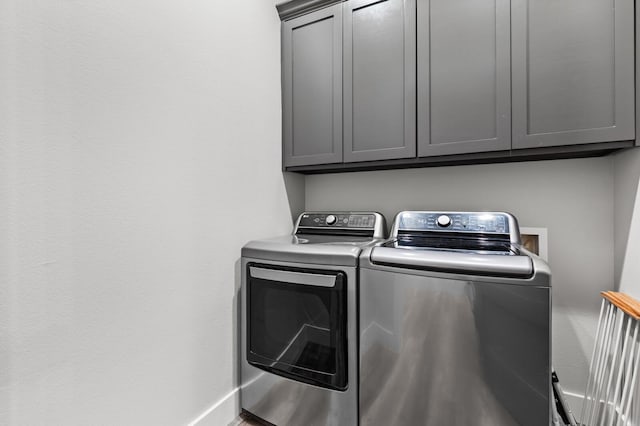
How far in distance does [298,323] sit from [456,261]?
73 cm

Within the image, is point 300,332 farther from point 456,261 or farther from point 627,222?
point 627,222

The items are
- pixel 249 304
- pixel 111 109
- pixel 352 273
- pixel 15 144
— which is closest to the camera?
pixel 15 144

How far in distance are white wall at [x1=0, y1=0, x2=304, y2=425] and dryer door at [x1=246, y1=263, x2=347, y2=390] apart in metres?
0.16

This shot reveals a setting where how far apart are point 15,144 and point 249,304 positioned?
1.04 meters

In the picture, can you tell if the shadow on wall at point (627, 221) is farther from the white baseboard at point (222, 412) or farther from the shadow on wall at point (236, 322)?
the white baseboard at point (222, 412)

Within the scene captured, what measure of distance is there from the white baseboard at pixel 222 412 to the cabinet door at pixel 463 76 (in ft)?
5.12

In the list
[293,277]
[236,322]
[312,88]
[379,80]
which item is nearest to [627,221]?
[379,80]

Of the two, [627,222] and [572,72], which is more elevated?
[572,72]

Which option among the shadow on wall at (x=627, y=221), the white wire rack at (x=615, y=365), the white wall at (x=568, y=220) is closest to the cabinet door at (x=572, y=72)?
the shadow on wall at (x=627, y=221)

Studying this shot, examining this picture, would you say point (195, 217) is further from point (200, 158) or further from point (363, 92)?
point (363, 92)

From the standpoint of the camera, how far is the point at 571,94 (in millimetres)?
1234

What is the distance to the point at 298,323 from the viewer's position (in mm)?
1329

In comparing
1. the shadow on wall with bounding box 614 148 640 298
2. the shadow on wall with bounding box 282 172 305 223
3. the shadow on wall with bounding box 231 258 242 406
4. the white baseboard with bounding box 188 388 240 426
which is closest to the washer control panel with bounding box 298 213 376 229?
the shadow on wall with bounding box 282 172 305 223

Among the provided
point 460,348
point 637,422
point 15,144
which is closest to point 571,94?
point 460,348
